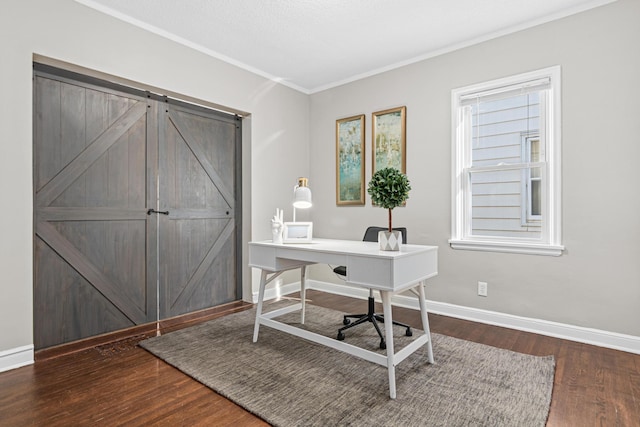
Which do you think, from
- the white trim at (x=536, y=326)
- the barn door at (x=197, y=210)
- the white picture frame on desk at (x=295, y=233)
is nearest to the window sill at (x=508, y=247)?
the white trim at (x=536, y=326)

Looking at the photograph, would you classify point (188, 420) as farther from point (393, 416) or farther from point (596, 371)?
point (596, 371)

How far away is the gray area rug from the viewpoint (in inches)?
72.1

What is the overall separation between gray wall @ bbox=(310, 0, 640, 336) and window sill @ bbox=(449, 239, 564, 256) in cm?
6

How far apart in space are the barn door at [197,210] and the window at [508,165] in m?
2.52

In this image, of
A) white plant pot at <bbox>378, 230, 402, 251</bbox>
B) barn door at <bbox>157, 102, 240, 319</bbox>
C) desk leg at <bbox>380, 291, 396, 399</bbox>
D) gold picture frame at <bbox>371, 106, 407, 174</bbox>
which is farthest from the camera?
gold picture frame at <bbox>371, 106, 407, 174</bbox>

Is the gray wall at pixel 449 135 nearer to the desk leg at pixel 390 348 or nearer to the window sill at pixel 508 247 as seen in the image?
the window sill at pixel 508 247

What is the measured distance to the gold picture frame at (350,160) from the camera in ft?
14.1

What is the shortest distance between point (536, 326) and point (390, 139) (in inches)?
93.5

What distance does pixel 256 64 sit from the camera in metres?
3.99

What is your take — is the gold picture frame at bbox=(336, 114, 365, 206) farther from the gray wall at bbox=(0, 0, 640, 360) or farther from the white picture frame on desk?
the white picture frame on desk

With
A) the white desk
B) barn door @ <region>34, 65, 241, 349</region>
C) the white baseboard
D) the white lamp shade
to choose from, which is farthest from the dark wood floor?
the white lamp shade

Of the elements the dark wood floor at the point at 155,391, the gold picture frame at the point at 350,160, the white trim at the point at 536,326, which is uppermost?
the gold picture frame at the point at 350,160

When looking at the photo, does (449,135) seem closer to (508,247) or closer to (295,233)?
(508,247)

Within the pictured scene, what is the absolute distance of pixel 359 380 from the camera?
221cm
